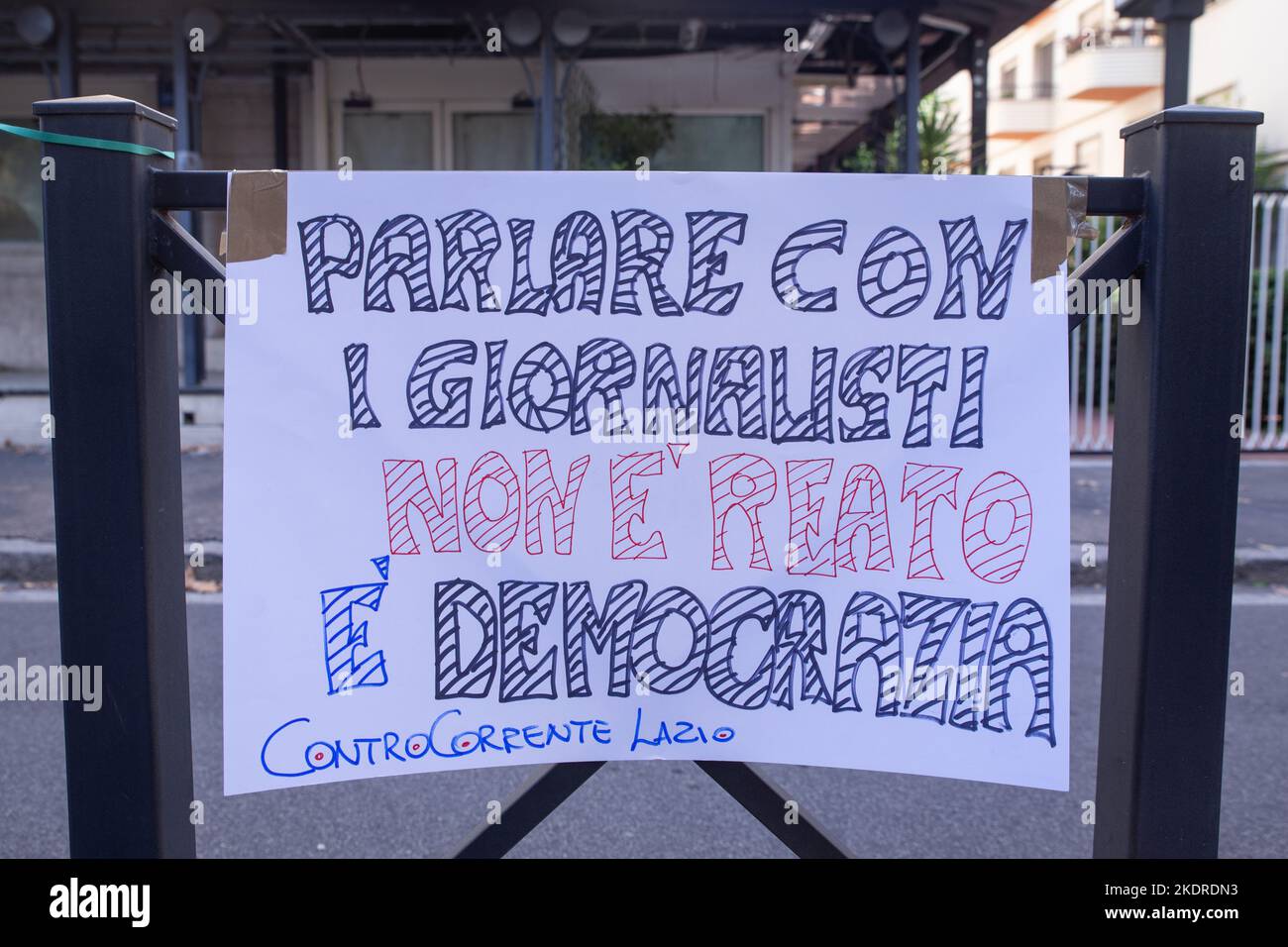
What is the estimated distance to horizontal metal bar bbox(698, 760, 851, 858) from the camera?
1740 millimetres

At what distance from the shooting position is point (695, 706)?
1.74 meters

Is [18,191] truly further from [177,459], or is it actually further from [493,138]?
[177,459]

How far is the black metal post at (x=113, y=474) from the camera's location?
5.10ft

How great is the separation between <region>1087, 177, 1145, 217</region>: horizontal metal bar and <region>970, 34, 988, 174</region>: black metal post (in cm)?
962

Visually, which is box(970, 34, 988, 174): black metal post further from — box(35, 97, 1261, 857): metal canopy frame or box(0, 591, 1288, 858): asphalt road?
box(35, 97, 1261, 857): metal canopy frame

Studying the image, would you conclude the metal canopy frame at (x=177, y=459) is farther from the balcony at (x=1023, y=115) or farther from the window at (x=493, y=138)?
the balcony at (x=1023, y=115)

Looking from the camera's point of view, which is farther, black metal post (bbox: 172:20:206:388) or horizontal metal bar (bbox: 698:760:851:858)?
black metal post (bbox: 172:20:206:388)

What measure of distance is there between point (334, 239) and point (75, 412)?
446 millimetres

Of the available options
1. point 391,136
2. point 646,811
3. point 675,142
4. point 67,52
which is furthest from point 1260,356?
point 67,52

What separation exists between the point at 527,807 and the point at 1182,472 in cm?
111

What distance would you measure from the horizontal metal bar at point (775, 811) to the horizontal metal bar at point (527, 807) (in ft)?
0.68

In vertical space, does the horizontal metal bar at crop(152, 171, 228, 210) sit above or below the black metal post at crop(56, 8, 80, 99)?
below

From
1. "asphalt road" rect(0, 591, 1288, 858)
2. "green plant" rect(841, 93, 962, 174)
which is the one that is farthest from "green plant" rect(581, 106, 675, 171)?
"asphalt road" rect(0, 591, 1288, 858)

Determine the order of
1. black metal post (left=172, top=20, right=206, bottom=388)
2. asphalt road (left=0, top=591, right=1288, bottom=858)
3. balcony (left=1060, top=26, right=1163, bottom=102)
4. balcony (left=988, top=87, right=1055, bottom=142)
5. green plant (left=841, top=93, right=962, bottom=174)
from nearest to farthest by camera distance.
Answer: asphalt road (left=0, top=591, right=1288, bottom=858), black metal post (left=172, top=20, right=206, bottom=388), green plant (left=841, top=93, right=962, bottom=174), balcony (left=1060, top=26, right=1163, bottom=102), balcony (left=988, top=87, right=1055, bottom=142)
